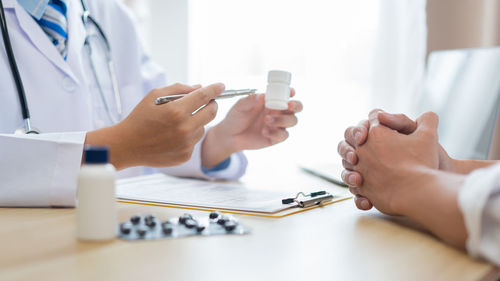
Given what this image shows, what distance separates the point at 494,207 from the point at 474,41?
1.31 metres

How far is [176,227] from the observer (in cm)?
60

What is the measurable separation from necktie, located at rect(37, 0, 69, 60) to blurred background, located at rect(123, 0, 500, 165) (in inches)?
40.9

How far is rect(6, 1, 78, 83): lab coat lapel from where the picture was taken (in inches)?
38.4

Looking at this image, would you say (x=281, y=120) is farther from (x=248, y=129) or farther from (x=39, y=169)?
(x=39, y=169)

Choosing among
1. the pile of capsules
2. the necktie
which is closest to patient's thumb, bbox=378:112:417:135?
the pile of capsules

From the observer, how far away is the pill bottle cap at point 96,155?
487 mm

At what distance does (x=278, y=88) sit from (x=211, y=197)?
27cm

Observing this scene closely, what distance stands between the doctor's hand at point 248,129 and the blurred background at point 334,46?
2.42 ft

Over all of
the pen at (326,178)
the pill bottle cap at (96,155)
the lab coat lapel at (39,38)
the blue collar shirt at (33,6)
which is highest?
the blue collar shirt at (33,6)

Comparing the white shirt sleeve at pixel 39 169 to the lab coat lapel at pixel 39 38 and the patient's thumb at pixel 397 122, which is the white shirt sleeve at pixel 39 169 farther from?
the patient's thumb at pixel 397 122

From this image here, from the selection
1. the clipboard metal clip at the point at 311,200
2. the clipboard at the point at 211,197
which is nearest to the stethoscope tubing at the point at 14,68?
the clipboard at the point at 211,197

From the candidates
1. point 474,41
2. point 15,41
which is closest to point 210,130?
→ point 15,41

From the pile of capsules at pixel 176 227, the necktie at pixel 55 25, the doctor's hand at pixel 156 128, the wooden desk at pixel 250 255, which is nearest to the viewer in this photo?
the wooden desk at pixel 250 255

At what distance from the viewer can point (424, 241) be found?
0.57 metres
